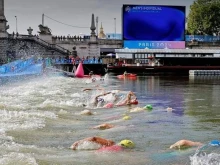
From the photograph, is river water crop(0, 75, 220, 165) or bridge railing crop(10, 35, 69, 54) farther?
bridge railing crop(10, 35, 69, 54)

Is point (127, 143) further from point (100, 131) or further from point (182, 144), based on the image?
point (100, 131)

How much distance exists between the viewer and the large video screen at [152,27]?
3905 inches

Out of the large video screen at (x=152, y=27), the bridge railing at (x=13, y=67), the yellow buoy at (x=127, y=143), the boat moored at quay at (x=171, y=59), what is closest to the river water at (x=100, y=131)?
the yellow buoy at (x=127, y=143)

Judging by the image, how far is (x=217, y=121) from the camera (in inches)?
893

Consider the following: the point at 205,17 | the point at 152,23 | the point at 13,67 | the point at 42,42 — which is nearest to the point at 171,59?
the point at 152,23

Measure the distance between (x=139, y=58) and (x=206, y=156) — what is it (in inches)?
3088

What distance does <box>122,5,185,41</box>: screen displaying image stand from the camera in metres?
99.2

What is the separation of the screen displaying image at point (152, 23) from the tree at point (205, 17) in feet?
71.3

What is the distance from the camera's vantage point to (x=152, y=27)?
100188mm

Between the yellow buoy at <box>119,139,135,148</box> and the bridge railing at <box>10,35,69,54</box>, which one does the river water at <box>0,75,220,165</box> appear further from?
the bridge railing at <box>10,35,69,54</box>

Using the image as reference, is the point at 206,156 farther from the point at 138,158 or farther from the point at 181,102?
the point at 181,102

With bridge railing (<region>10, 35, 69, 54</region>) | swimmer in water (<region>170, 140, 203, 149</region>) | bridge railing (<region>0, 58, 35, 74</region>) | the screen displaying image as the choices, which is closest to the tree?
the screen displaying image

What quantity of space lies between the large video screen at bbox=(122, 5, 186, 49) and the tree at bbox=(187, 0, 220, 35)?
2204cm

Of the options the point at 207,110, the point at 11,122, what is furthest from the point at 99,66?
the point at 11,122
